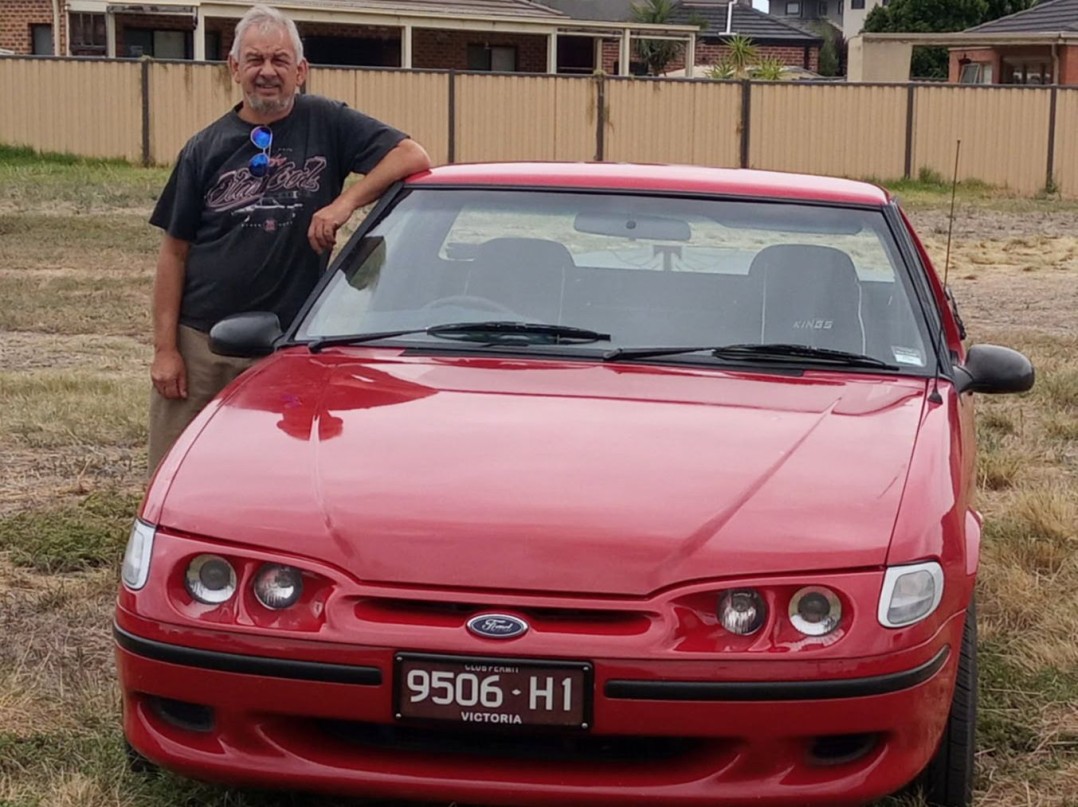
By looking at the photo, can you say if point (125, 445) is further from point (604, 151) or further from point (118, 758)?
point (604, 151)

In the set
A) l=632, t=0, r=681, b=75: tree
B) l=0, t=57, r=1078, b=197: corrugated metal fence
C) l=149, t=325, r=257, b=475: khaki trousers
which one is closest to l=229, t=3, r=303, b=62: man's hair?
l=149, t=325, r=257, b=475: khaki trousers

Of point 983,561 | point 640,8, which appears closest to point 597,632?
point 983,561

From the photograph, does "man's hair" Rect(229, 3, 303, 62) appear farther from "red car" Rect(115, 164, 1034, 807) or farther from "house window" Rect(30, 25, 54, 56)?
"house window" Rect(30, 25, 54, 56)

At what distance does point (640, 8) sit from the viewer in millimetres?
56562

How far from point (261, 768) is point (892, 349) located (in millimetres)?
1930

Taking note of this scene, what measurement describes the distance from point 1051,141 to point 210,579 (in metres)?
24.4

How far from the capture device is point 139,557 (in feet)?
11.1

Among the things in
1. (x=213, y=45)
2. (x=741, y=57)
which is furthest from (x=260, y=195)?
(x=741, y=57)

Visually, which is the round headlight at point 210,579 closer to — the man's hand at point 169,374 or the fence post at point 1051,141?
the man's hand at point 169,374

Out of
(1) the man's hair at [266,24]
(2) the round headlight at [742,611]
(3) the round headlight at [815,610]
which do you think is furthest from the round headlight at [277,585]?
(1) the man's hair at [266,24]

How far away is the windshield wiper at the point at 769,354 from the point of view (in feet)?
14.0

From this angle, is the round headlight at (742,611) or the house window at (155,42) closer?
Result: the round headlight at (742,611)

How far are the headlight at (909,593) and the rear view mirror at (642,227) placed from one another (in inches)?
64.9

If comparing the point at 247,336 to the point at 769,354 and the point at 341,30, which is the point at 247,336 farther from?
the point at 341,30
